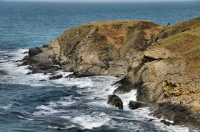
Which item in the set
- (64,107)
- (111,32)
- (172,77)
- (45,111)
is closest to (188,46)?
(172,77)

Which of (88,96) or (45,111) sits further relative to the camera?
(88,96)

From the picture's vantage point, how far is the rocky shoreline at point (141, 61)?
3781 cm

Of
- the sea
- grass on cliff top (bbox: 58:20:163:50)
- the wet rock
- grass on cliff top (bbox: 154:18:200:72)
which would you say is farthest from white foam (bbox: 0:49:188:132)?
grass on cliff top (bbox: 58:20:163:50)

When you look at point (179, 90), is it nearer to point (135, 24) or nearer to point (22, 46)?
point (135, 24)

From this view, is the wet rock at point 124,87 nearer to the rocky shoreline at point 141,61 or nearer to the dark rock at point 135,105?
the rocky shoreline at point 141,61

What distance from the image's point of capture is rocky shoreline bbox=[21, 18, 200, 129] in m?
37.8

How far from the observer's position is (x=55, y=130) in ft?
114

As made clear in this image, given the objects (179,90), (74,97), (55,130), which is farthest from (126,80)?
(55,130)

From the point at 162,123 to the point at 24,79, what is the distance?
29.2 meters

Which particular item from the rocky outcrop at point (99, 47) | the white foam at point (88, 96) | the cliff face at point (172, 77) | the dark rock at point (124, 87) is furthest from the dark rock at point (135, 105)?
the rocky outcrop at point (99, 47)

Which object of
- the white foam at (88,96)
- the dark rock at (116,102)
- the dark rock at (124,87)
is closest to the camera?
the white foam at (88,96)

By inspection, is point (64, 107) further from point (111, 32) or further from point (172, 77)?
point (111, 32)

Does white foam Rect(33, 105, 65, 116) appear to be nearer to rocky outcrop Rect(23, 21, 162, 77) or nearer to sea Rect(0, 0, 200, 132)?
sea Rect(0, 0, 200, 132)

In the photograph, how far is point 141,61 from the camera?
4750cm
